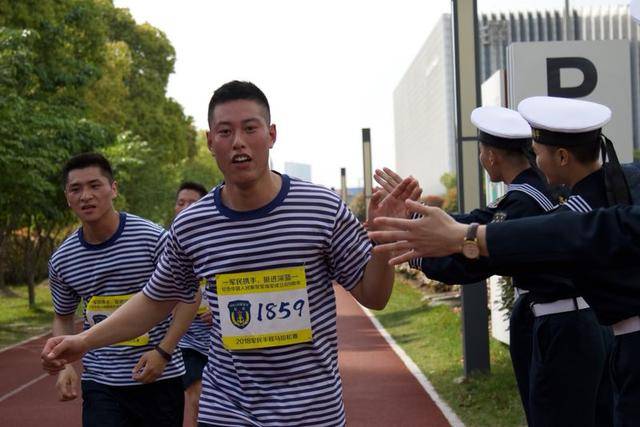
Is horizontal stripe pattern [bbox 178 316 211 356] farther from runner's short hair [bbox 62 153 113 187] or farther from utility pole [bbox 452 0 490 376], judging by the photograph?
utility pole [bbox 452 0 490 376]

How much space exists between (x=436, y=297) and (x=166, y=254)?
21202mm

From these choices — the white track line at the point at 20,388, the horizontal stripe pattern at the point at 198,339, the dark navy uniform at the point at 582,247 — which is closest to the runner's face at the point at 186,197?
the horizontal stripe pattern at the point at 198,339

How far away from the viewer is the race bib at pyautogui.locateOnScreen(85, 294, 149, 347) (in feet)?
19.7

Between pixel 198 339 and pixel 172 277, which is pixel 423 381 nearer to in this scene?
pixel 198 339

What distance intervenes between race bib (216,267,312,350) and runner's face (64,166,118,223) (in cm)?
189

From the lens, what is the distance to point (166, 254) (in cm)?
479

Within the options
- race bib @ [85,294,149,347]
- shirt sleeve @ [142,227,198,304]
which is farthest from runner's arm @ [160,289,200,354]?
shirt sleeve @ [142,227,198,304]

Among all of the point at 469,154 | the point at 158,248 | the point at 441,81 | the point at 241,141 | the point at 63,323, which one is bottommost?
the point at 63,323

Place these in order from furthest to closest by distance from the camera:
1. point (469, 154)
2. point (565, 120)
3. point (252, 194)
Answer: point (469, 154) < point (252, 194) < point (565, 120)

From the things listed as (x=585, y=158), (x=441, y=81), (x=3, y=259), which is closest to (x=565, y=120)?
(x=585, y=158)

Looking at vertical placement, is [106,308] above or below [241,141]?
below

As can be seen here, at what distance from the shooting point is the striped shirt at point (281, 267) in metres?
4.32

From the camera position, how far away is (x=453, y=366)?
14.4 m

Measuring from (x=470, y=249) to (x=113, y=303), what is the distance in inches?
118
